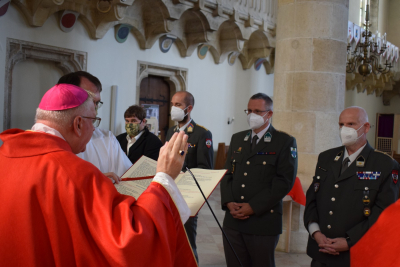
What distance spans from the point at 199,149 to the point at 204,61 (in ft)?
19.7

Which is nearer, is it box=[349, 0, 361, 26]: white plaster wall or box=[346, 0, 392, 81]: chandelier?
box=[346, 0, 392, 81]: chandelier

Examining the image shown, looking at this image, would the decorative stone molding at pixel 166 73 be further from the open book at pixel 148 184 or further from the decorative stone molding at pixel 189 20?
the open book at pixel 148 184

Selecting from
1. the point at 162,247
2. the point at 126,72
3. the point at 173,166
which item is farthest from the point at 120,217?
the point at 126,72

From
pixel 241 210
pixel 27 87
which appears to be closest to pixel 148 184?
pixel 241 210

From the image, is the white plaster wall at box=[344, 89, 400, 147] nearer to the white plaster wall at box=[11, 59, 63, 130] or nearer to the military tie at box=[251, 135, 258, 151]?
the white plaster wall at box=[11, 59, 63, 130]

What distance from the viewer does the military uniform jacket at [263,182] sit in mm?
2881

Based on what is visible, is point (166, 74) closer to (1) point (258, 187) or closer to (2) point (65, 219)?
(1) point (258, 187)

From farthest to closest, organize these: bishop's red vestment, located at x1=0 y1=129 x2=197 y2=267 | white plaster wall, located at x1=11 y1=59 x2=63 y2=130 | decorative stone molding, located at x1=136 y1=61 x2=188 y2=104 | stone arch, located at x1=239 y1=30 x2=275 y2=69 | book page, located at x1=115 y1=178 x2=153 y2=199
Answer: stone arch, located at x1=239 y1=30 x2=275 y2=69 < decorative stone molding, located at x1=136 y1=61 x2=188 y2=104 < white plaster wall, located at x1=11 y1=59 x2=63 y2=130 < book page, located at x1=115 y1=178 x2=153 y2=199 < bishop's red vestment, located at x1=0 y1=129 x2=197 y2=267

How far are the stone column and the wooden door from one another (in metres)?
4.26

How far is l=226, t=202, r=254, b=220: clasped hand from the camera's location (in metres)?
2.89

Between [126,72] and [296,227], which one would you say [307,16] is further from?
[126,72]

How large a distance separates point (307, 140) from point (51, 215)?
150 inches

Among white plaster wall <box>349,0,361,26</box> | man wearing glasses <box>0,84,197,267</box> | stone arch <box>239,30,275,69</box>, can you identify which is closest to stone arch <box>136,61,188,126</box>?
stone arch <box>239,30,275,69</box>

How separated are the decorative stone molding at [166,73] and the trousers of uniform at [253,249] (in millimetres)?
5317
